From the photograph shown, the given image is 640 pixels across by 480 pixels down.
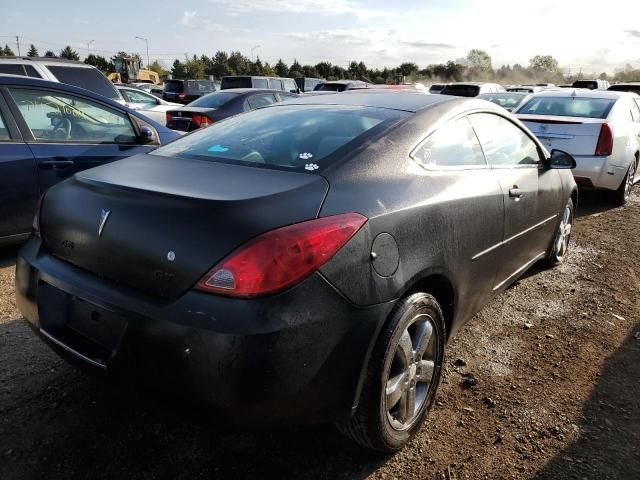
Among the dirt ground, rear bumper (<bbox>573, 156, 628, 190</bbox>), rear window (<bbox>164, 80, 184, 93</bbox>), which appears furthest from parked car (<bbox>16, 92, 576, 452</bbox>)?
rear window (<bbox>164, 80, 184, 93</bbox>)

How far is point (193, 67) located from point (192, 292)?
2982 inches

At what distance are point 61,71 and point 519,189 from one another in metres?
8.46

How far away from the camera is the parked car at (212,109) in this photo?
9.03 m

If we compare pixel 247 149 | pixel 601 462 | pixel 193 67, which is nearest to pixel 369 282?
pixel 247 149

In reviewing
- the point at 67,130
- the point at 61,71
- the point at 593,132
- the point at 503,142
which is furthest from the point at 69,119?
the point at 593,132

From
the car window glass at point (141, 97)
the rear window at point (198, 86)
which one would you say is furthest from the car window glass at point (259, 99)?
the rear window at point (198, 86)

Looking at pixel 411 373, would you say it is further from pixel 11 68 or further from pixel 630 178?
pixel 11 68

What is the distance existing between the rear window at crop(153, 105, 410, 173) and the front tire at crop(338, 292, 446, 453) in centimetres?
74

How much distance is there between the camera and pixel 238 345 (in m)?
1.71

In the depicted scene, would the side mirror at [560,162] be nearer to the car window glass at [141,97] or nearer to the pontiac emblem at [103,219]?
the pontiac emblem at [103,219]

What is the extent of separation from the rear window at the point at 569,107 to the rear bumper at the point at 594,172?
2.44 ft

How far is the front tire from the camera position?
6.83 feet

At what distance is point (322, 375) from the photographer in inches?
74.2

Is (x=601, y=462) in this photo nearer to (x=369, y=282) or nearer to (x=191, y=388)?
(x=369, y=282)
